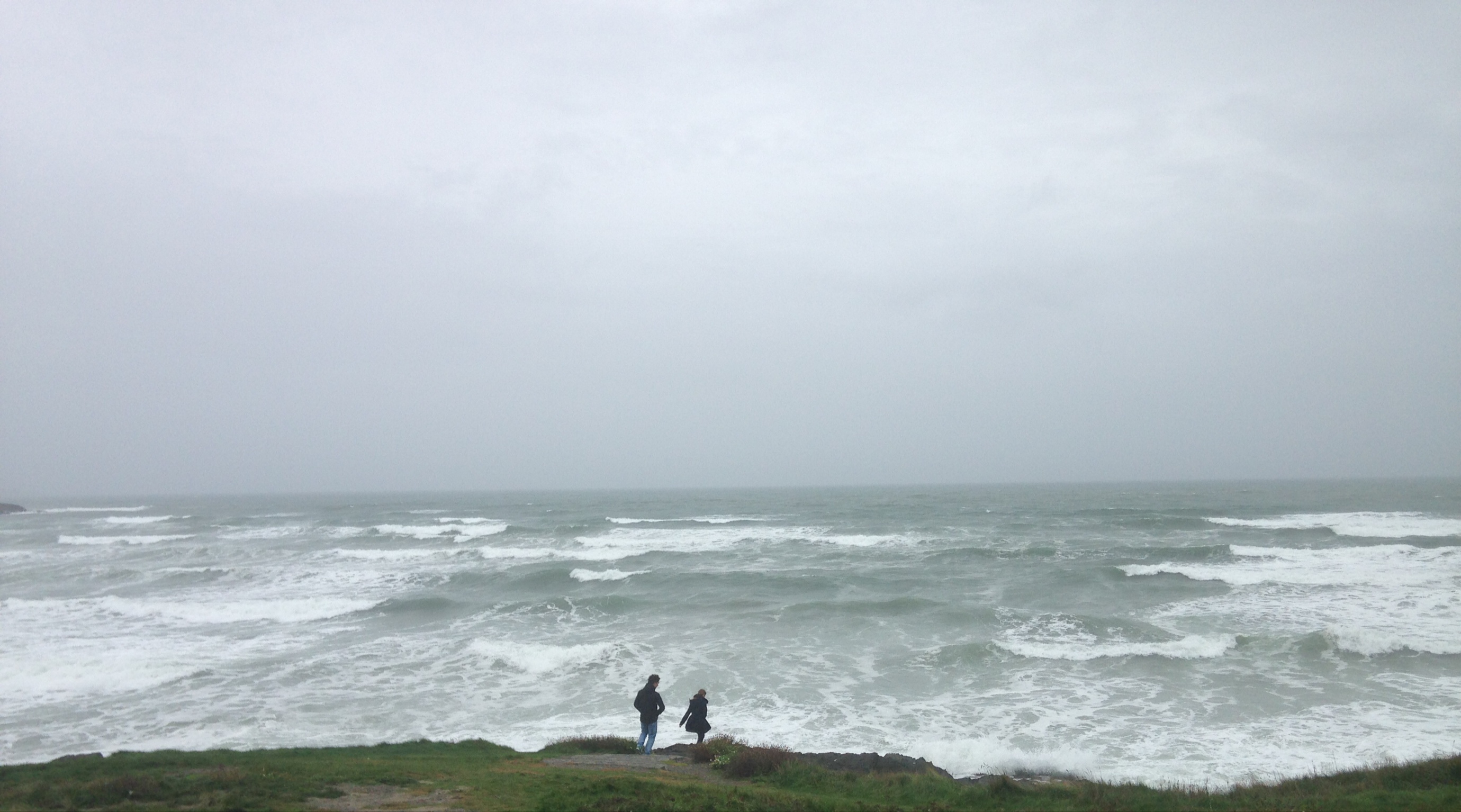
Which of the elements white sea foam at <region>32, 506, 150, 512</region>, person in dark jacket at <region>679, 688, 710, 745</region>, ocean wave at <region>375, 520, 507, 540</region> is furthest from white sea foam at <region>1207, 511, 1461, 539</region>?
white sea foam at <region>32, 506, 150, 512</region>

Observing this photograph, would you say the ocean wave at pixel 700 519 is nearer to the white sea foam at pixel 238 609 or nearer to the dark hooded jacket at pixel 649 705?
the white sea foam at pixel 238 609

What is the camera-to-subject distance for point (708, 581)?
28.7 m

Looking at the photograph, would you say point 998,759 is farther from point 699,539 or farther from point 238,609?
point 699,539

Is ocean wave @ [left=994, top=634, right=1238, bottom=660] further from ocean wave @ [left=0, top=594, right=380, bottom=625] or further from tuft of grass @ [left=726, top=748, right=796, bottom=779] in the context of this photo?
ocean wave @ [left=0, top=594, right=380, bottom=625]

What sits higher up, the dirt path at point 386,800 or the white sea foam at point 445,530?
the dirt path at point 386,800

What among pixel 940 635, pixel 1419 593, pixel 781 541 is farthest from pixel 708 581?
pixel 1419 593

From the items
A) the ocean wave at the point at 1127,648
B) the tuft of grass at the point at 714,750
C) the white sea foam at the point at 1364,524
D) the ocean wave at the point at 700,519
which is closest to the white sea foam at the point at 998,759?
the tuft of grass at the point at 714,750

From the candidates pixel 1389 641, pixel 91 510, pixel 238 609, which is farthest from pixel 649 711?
pixel 91 510

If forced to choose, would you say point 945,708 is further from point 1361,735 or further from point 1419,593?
point 1419,593

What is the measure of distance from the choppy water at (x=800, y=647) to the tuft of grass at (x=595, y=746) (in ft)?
5.35

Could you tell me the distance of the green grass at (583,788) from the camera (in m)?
7.40

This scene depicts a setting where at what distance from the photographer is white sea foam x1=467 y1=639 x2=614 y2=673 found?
17.7m

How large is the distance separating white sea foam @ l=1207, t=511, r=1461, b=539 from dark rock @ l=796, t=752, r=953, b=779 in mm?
40981

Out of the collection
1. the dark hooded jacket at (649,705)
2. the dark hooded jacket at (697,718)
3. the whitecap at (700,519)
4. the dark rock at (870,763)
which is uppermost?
the dark hooded jacket at (649,705)
